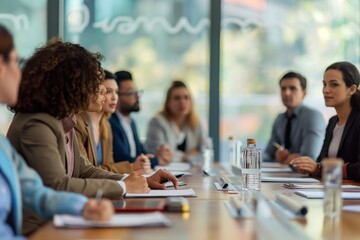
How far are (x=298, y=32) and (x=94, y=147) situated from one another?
11.2 ft

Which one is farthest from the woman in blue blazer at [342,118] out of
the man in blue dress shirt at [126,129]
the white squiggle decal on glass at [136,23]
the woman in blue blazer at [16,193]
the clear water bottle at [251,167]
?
the white squiggle decal on glass at [136,23]

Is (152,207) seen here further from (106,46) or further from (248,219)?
(106,46)

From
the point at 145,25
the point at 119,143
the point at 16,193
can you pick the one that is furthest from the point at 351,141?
the point at 145,25

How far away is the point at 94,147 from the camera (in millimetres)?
3705

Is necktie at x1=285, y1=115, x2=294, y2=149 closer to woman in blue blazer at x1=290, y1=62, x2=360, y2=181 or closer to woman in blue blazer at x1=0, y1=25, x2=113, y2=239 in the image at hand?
woman in blue blazer at x1=290, y1=62, x2=360, y2=181

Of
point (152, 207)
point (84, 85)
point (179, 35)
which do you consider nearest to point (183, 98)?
point (179, 35)

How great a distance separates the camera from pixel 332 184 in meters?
2.00

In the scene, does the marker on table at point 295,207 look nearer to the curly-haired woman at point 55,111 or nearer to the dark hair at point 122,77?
the curly-haired woman at point 55,111

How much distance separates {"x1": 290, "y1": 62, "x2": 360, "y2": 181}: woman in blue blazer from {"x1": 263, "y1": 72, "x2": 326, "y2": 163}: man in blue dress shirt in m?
0.81

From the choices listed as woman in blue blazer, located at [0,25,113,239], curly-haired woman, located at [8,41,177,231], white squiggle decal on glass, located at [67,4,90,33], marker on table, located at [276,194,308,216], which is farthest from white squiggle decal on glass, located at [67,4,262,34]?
woman in blue blazer, located at [0,25,113,239]

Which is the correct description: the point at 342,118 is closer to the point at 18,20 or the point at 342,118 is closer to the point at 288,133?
the point at 288,133

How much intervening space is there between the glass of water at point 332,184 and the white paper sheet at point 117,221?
1.73 ft

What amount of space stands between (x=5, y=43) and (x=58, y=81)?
2.32 feet

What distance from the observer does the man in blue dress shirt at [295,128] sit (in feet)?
16.1
